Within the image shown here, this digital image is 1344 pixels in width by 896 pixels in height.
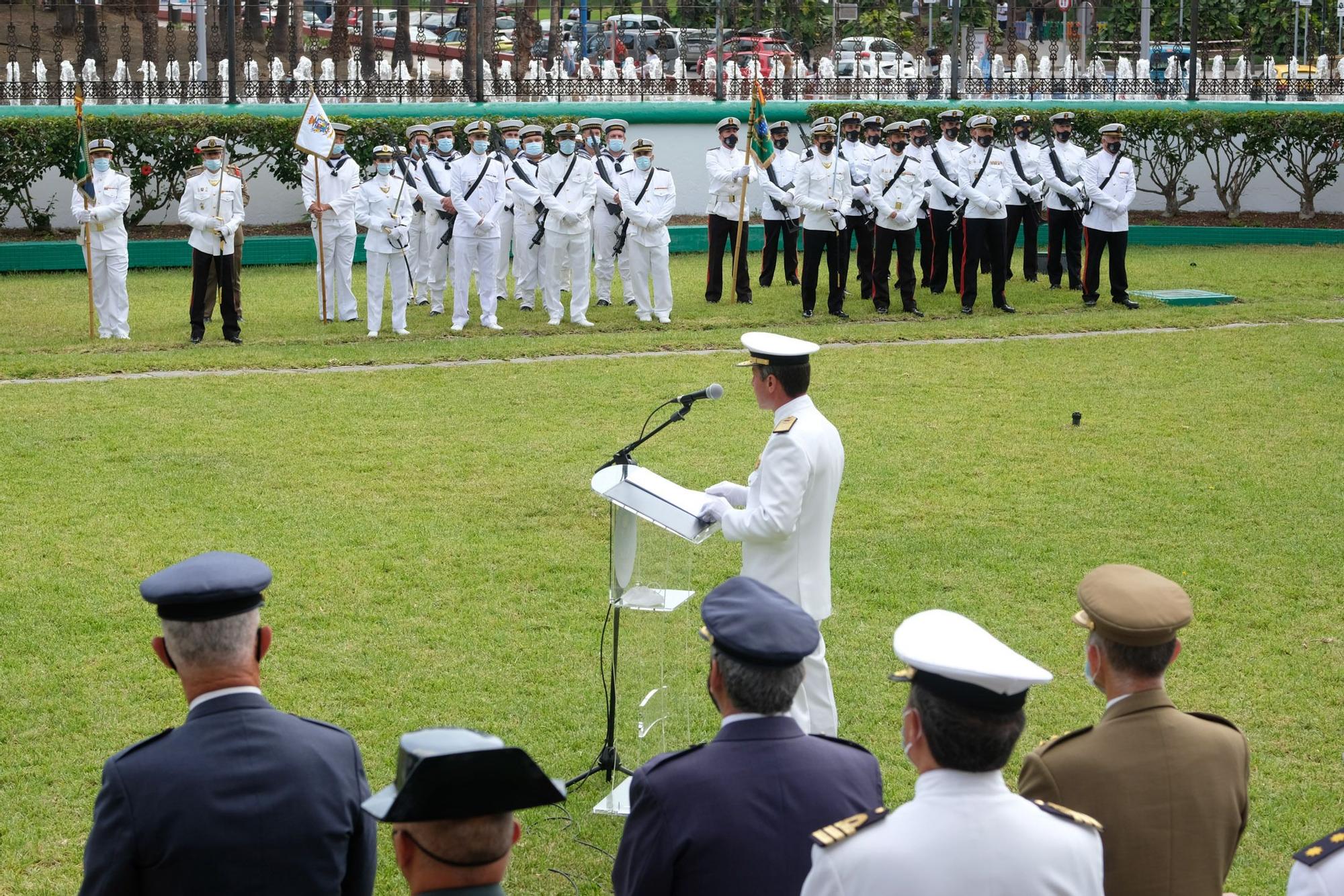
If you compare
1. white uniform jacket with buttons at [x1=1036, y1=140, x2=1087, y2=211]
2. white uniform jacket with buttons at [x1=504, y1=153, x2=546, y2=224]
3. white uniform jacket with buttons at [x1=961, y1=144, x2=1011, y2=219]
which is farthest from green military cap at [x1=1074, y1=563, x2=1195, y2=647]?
white uniform jacket with buttons at [x1=1036, y1=140, x2=1087, y2=211]

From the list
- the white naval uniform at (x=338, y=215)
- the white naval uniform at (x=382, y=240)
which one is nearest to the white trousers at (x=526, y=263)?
the white naval uniform at (x=338, y=215)

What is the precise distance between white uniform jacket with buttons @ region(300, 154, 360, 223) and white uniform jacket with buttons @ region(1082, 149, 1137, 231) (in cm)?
772

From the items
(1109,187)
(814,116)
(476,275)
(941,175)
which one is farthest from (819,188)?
(814,116)

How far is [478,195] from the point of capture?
53.4 ft

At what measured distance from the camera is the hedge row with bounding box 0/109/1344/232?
21.2m

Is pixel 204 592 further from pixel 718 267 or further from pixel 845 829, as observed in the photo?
pixel 718 267

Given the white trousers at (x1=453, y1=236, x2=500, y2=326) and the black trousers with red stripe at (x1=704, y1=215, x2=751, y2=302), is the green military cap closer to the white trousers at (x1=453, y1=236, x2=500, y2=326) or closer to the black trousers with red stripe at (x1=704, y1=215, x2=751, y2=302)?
the white trousers at (x1=453, y1=236, x2=500, y2=326)

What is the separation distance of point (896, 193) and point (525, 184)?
14.3 ft

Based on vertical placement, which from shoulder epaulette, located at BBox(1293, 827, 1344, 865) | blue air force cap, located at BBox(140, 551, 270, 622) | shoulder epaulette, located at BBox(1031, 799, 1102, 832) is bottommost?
shoulder epaulette, located at BBox(1293, 827, 1344, 865)

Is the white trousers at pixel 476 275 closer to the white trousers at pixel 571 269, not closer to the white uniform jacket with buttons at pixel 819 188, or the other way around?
the white trousers at pixel 571 269

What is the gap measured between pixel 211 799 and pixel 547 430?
27.0ft

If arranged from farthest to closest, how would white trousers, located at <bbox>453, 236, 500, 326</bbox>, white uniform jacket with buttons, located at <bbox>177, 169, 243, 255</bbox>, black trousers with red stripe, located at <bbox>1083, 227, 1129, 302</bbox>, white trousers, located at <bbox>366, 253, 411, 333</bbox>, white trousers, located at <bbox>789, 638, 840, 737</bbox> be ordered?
black trousers with red stripe, located at <bbox>1083, 227, 1129, 302</bbox> < white trousers, located at <bbox>453, 236, 500, 326</bbox> < white trousers, located at <bbox>366, 253, 411, 333</bbox> < white uniform jacket with buttons, located at <bbox>177, 169, 243, 255</bbox> < white trousers, located at <bbox>789, 638, 840, 737</bbox>

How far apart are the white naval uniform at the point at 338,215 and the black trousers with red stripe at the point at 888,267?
17.8 ft

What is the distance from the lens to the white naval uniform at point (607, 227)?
54.8 feet
